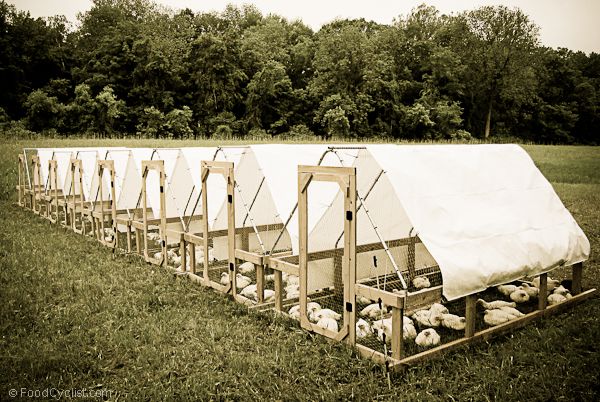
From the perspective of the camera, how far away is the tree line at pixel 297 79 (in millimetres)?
41312

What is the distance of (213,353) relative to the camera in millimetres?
5676

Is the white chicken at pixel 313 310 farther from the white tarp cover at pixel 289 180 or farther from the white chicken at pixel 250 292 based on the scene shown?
the white chicken at pixel 250 292

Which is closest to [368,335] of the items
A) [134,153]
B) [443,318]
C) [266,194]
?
[443,318]

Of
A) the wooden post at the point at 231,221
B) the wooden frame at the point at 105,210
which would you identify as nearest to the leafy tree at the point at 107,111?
the wooden frame at the point at 105,210

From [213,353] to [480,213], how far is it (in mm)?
3646

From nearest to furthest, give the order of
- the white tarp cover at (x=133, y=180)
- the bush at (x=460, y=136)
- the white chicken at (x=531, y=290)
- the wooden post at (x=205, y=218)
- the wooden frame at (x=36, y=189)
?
the white chicken at (x=531, y=290), the wooden post at (x=205, y=218), the white tarp cover at (x=133, y=180), the wooden frame at (x=36, y=189), the bush at (x=460, y=136)

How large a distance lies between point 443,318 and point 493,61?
157 ft

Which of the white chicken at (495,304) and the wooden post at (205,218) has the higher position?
the wooden post at (205,218)

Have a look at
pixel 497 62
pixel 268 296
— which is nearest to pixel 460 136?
pixel 497 62

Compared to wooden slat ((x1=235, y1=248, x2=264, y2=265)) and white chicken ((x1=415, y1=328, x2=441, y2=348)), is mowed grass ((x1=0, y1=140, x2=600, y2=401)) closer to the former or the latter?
white chicken ((x1=415, y1=328, x2=441, y2=348))

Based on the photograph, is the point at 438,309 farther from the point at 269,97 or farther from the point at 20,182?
the point at 269,97

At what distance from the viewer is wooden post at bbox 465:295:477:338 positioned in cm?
583

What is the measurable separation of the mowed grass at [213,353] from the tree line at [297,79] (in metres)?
30.2

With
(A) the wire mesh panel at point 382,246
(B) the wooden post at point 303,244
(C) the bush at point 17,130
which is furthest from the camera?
(C) the bush at point 17,130
